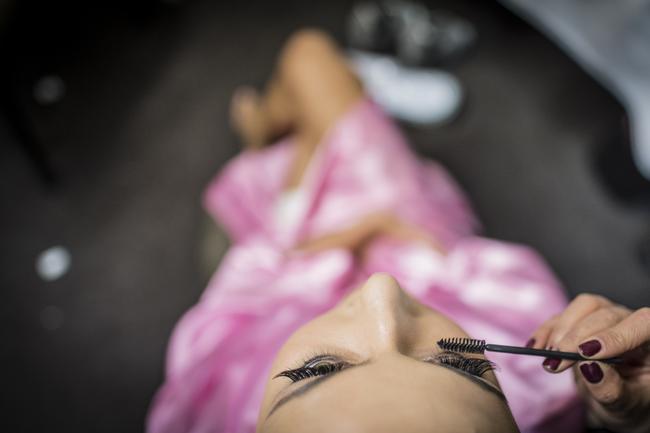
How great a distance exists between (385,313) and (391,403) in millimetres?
88

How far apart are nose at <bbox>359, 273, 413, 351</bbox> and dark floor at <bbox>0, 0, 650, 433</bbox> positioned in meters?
0.44

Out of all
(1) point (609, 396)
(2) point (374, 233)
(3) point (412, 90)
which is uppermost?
(3) point (412, 90)

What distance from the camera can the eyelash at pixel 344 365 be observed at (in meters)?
0.51

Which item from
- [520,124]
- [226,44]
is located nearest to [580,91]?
[520,124]

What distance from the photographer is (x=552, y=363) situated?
1.69ft

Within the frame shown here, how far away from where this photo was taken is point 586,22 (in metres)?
1.28

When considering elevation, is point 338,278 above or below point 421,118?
below

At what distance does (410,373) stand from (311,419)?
0.09 metres

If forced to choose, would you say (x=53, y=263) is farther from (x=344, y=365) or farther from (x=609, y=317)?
(x=609, y=317)

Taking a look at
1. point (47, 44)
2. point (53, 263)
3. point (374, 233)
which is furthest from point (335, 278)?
point (47, 44)

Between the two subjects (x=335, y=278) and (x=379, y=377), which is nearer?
(x=379, y=377)

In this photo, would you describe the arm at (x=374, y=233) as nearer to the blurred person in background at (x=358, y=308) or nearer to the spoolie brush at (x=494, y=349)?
the blurred person in background at (x=358, y=308)

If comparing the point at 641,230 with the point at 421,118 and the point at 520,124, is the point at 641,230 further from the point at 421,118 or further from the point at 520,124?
the point at 421,118

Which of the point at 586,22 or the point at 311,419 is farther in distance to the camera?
the point at 586,22
